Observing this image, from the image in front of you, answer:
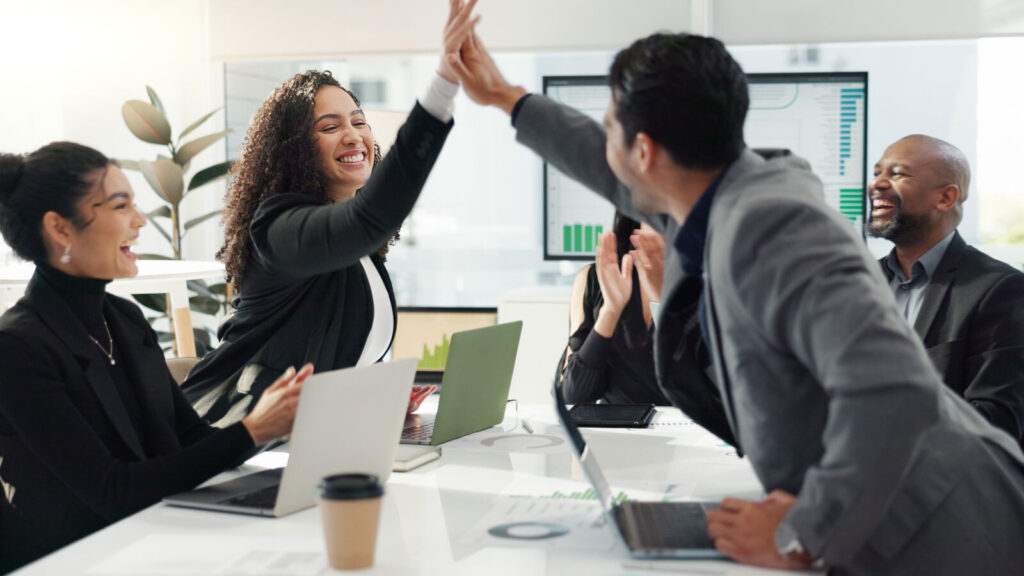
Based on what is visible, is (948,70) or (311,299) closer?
(311,299)

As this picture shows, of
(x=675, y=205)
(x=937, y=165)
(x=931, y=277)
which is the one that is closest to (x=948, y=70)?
(x=937, y=165)

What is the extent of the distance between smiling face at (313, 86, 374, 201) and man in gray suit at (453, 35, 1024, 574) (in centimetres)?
105

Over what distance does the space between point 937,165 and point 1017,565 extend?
6.49 feet

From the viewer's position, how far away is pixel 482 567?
1295mm

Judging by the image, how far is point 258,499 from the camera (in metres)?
1.57

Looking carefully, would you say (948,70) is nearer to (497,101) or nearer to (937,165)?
(937,165)

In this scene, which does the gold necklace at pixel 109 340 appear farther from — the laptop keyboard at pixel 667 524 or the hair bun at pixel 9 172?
the laptop keyboard at pixel 667 524

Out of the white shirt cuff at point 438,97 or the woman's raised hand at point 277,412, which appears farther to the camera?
the white shirt cuff at point 438,97

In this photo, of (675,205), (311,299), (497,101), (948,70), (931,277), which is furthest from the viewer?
(948,70)

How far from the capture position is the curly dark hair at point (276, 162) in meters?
2.38

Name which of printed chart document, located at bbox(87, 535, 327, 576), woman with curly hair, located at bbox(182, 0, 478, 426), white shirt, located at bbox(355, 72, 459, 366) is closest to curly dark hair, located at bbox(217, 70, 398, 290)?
woman with curly hair, located at bbox(182, 0, 478, 426)

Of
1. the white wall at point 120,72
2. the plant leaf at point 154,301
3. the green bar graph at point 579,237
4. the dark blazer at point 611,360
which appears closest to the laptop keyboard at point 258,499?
the dark blazer at point 611,360

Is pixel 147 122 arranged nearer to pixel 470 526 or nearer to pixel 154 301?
pixel 154 301

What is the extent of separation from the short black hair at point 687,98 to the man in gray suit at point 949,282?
1420 mm
